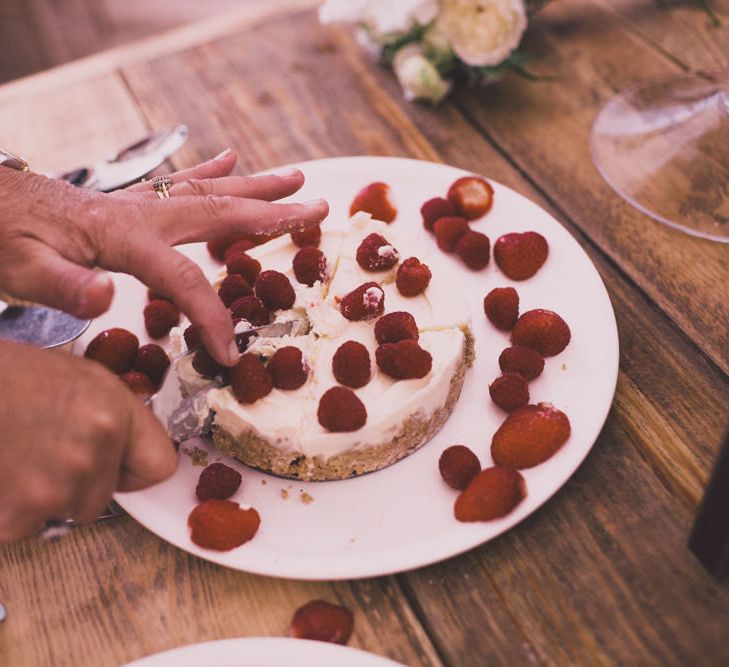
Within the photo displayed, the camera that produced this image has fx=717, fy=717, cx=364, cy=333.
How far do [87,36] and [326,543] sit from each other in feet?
12.7

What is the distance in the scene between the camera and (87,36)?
4.01m

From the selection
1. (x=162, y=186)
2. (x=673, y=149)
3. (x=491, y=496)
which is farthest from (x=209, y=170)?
(x=673, y=149)

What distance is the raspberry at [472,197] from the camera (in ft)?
4.73

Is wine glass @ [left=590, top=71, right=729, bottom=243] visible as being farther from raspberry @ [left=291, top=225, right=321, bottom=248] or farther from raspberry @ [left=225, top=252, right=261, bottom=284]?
raspberry @ [left=225, top=252, right=261, bottom=284]

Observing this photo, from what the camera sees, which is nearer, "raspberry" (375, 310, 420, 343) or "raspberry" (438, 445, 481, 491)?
"raspberry" (438, 445, 481, 491)

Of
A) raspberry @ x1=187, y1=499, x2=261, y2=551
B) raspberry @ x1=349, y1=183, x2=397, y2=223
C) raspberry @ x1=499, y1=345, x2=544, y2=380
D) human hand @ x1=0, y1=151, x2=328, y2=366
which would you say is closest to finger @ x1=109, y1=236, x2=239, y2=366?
human hand @ x1=0, y1=151, x2=328, y2=366

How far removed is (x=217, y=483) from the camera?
1049 millimetres

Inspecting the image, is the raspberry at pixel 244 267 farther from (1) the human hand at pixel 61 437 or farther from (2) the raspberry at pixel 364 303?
(1) the human hand at pixel 61 437

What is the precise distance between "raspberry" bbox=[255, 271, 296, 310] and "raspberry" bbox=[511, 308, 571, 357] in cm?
39

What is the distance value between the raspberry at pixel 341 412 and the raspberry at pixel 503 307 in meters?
0.32

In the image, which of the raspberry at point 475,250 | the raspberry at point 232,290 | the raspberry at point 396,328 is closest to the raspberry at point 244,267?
the raspberry at point 232,290

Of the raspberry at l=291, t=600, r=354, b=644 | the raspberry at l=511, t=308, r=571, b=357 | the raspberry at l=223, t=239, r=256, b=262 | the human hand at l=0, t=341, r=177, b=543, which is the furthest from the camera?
the raspberry at l=223, t=239, r=256, b=262

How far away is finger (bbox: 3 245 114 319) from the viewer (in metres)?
0.92

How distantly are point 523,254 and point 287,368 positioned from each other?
506 millimetres
